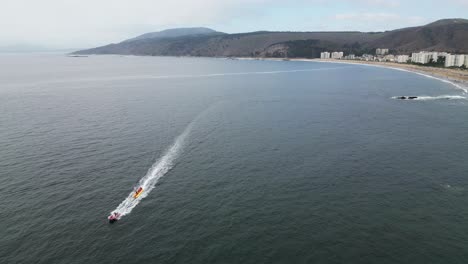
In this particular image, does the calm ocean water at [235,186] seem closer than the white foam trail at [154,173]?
Yes

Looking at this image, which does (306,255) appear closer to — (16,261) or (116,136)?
(16,261)

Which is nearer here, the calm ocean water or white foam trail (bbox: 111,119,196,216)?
the calm ocean water

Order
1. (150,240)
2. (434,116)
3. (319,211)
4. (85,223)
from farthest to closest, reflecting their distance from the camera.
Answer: (434,116), (319,211), (85,223), (150,240)

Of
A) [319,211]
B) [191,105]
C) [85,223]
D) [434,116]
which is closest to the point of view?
[85,223]

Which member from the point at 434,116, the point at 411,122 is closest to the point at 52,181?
the point at 411,122
